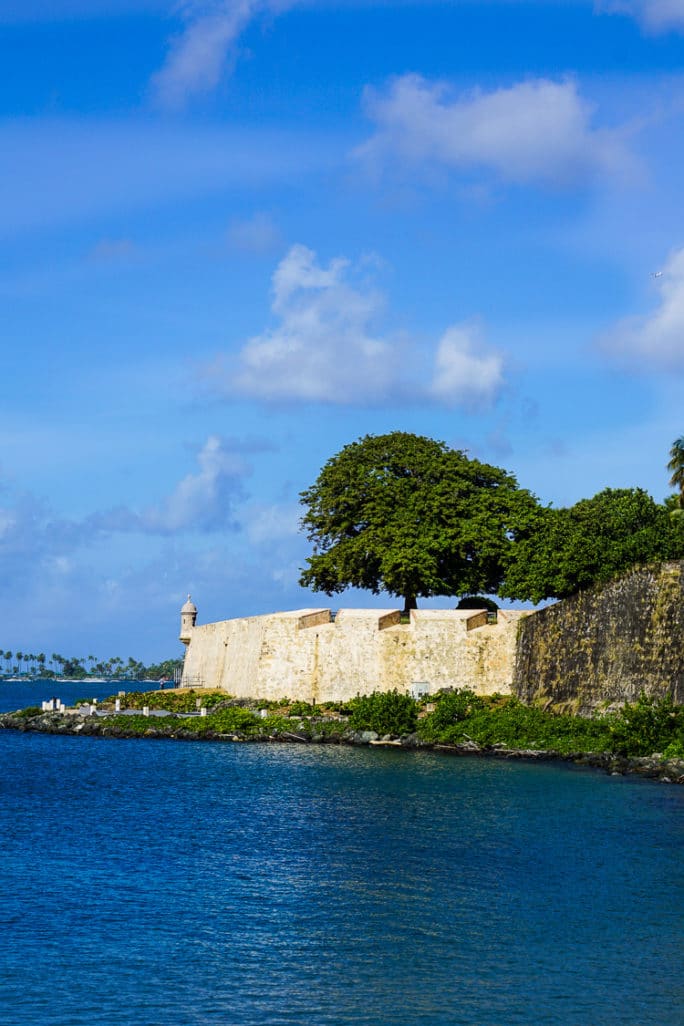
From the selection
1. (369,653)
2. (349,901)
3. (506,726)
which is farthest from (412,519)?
(349,901)

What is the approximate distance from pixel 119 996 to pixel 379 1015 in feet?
14.8

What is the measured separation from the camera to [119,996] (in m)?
19.5

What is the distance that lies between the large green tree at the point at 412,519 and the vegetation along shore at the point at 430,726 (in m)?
8.07

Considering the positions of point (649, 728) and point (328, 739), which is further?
point (328, 739)

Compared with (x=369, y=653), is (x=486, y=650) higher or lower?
higher

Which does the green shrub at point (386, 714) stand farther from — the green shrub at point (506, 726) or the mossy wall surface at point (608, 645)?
the mossy wall surface at point (608, 645)

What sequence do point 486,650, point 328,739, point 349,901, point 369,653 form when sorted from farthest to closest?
point 369,653 → point 486,650 → point 328,739 → point 349,901

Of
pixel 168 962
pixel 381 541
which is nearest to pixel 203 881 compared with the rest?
pixel 168 962

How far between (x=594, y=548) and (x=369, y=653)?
14.9 m

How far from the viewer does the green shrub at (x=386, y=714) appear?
5688 cm

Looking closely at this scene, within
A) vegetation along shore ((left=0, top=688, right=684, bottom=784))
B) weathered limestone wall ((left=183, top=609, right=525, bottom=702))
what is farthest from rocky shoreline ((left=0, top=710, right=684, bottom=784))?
weathered limestone wall ((left=183, top=609, right=525, bottom=702))

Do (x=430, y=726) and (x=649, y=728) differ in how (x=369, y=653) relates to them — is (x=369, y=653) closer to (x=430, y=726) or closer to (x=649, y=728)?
(x=430, y=726)

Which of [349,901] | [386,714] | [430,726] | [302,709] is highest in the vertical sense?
[386,714]

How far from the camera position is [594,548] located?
5347cm
